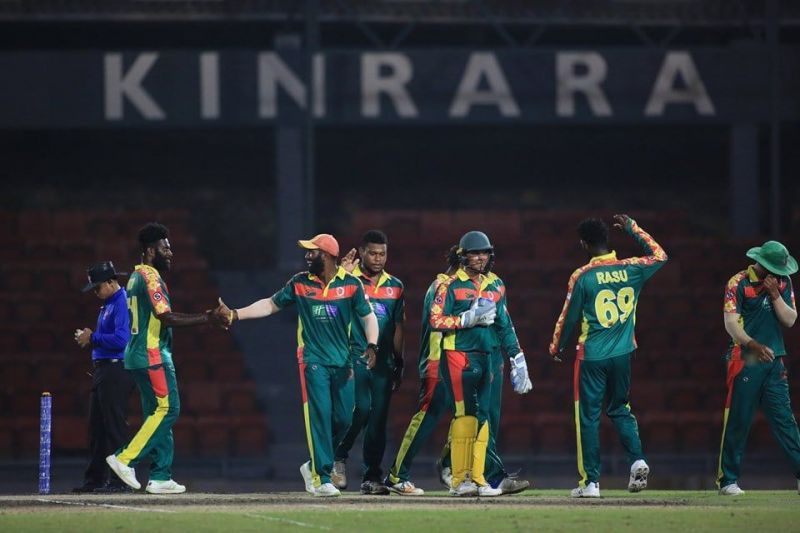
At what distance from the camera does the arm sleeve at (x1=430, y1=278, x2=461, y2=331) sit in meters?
11.8

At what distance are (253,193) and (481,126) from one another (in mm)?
3903

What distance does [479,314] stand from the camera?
38.4 ft

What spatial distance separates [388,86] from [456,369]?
11.9 meters

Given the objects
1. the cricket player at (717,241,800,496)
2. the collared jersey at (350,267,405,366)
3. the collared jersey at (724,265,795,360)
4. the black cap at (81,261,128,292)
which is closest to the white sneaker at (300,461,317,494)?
the collared jersey at (350,267,405,366)

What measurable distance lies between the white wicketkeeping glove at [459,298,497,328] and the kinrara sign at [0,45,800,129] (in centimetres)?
1162

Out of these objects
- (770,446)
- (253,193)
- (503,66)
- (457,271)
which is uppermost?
(503,66)

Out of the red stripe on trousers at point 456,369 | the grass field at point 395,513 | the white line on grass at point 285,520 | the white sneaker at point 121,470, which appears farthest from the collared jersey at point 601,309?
the white sneaker at point 121,470

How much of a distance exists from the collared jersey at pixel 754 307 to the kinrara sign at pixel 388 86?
11.2m

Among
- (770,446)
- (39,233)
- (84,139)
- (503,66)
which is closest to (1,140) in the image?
(84,139)

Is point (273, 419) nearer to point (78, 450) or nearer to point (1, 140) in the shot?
point (78, 450)

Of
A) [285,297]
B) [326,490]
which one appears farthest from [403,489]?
[285,297]

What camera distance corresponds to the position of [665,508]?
11195mm

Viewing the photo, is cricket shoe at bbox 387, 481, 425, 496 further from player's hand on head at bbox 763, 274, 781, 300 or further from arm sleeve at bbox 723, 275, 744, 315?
player's hand on head at bbox 763, 274, 781, 300

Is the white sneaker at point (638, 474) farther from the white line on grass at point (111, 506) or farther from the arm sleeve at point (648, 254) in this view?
the white line on grass at point (111, 506)
